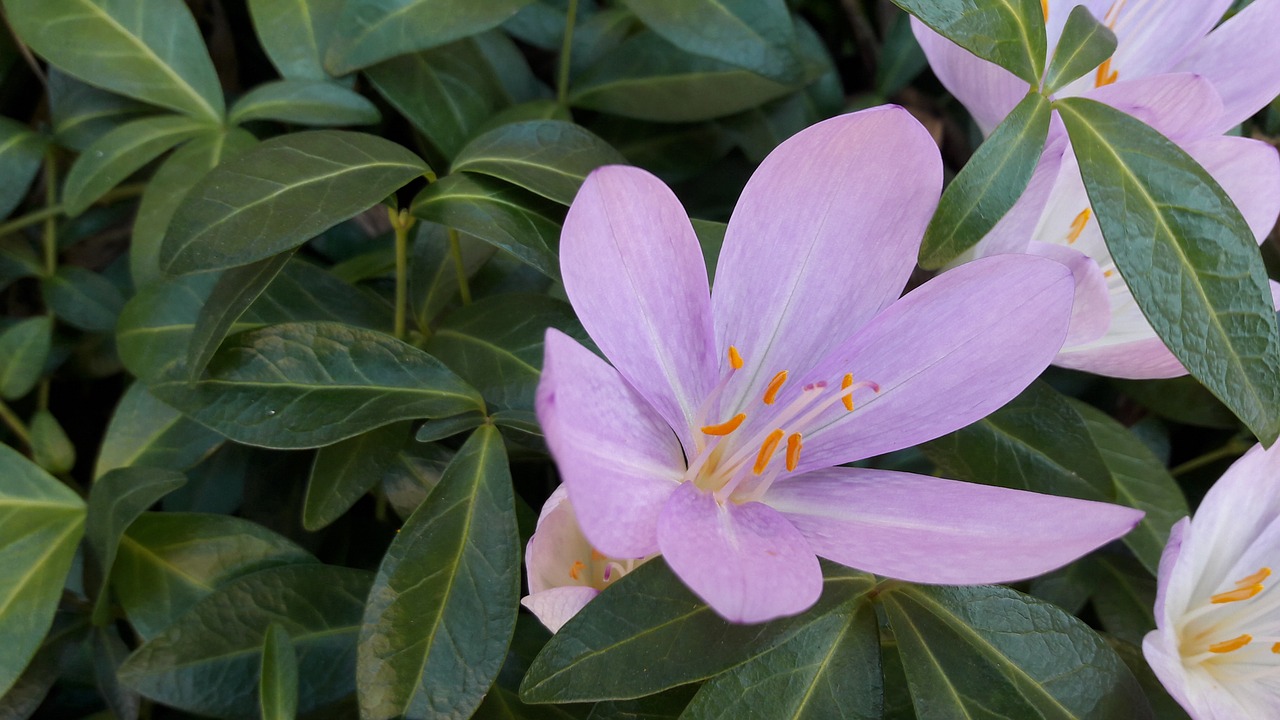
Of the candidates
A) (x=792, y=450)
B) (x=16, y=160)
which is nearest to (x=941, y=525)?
(x=792, y=450)

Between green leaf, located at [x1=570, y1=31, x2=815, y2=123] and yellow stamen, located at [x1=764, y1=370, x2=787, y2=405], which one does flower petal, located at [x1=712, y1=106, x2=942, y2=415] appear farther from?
green leaf, located at [x1=570, y1=31, x2=815, y2=123]

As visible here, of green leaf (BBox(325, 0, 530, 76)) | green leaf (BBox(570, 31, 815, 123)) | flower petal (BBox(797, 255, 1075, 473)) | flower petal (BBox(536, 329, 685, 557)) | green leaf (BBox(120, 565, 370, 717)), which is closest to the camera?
flower petal (BBox(536, 329, 685, 557))

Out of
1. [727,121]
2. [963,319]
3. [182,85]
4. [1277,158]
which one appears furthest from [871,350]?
[182,85]

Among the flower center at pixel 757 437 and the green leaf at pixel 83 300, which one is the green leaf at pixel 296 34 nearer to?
the green leaf at pixel 83 300

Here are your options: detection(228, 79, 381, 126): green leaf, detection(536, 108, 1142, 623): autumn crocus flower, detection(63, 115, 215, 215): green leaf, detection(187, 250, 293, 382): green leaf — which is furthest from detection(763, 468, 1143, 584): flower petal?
detection(63, 115, 215, 215): green leaf

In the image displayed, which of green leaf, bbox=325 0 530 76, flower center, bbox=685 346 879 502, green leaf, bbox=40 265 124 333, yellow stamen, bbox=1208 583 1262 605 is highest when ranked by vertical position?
green leaf, bbox=325 0 530 76
